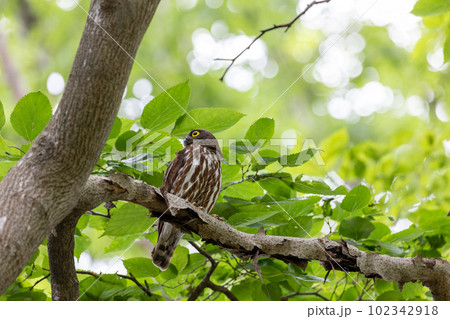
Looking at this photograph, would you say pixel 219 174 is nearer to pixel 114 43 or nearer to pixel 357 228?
pixel 357 228

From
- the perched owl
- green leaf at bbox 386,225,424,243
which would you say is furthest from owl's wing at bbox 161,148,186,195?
green leaf at bbox 386,225,424,243

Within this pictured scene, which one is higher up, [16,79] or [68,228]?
[16,79]

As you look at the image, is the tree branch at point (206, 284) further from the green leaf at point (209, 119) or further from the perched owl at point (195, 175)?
the green leaf at point (209, 119)

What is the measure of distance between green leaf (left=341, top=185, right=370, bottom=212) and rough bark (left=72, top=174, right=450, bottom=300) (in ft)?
0.69

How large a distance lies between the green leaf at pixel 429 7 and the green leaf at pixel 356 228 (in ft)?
3.20

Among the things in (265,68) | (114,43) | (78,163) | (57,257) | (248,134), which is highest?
(265,68)

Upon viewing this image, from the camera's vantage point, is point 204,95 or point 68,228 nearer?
point 68,228

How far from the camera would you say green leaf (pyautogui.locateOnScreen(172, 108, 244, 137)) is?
1.89 m

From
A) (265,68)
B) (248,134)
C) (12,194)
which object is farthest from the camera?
(265,68)

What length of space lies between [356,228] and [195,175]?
3.38ft

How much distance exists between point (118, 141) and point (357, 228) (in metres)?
1.11

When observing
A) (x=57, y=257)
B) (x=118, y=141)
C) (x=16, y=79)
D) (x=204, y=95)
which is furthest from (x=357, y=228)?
(x=16, y=79)

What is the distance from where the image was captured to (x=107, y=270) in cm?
206

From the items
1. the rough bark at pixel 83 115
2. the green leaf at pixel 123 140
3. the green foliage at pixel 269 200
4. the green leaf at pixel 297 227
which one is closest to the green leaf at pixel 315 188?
the green foliage at pixel 269 200
